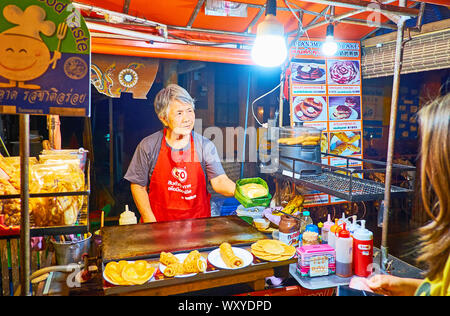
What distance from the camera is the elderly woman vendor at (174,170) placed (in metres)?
3.59

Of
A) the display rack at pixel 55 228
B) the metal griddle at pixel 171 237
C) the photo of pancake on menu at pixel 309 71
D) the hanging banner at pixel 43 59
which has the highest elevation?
the photo of pancake on menu at pixel 309 71

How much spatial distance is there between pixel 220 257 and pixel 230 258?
119 millimetres

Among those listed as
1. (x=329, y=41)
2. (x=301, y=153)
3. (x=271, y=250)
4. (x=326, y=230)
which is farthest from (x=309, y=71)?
(x=271, y=250)

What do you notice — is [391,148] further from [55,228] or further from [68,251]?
[68,251]

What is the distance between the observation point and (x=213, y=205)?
402cm

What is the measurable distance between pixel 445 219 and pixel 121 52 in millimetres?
3589

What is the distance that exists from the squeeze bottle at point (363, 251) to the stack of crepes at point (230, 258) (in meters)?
0.83

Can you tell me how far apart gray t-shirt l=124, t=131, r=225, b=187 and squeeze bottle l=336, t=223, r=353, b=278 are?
2.04 meters

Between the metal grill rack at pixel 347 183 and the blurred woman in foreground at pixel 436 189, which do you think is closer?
the blurred woman in foreground at pixel 436 189

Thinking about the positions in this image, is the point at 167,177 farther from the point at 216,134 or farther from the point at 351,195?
the point at 351,195

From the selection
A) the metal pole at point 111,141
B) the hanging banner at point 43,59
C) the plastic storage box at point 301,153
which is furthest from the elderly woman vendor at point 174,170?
→ the hanging banner at point 43,59

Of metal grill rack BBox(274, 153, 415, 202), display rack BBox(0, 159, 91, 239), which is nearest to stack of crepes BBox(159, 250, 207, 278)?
display rack BBox(0, 159, 91, 239)

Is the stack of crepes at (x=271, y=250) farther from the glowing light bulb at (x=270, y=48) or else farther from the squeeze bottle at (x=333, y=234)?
the glowing light bulb at (x=270, y=48)

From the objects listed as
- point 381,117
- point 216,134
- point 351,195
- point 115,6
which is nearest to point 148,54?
point 115,6
